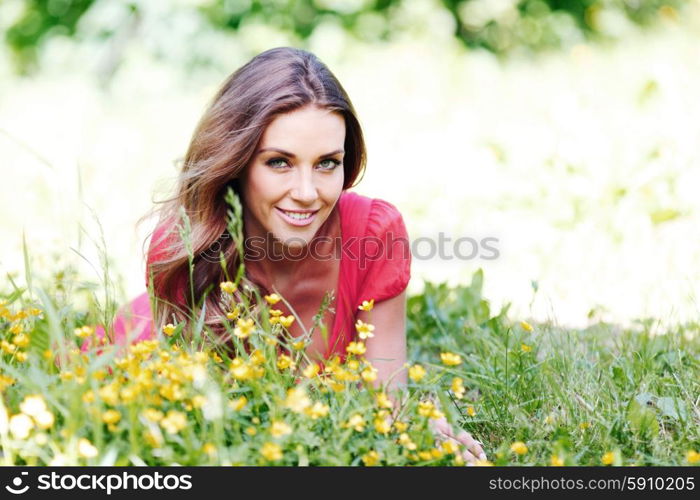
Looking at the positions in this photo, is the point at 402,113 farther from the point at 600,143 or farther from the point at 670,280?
the point at 670,280

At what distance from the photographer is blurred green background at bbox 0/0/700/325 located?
3799 millimetres

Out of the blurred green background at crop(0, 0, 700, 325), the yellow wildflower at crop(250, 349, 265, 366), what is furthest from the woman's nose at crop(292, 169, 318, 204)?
the yellow wildflower at crop(250, 349, 265, 366)

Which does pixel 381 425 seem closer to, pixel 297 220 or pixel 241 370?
pixel 241 370

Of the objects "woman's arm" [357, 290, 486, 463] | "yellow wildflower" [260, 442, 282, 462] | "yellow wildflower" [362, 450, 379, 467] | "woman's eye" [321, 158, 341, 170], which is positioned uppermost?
"woman's eye" [321, 158, 341, 170]

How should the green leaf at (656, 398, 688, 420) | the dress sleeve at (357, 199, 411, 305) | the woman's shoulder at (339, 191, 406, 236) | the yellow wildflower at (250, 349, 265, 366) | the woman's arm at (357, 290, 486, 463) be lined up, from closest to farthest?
the yellow wildflower at (250, 349, 265, 366) → the green leaf at (656, 398, 688, 420) → the woman's arm at (357, 290, 486, 463) → the dress sleeve at (357, 199, 411, 305) → the woman's shoulder at (339, 191, 406, 236)

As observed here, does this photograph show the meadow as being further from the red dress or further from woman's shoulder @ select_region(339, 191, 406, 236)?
woman's shoulder @ select_region(339, 191, 406, 236)

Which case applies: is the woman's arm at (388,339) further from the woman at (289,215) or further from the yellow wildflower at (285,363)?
the yellow wildflower at (285,363)

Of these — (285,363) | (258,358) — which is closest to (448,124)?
(285,363)

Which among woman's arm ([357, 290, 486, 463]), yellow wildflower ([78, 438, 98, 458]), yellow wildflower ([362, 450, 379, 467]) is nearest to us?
yellow wildflower ([78, 438, 98, 458])

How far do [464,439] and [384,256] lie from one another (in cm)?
93

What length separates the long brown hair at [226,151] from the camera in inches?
95.3

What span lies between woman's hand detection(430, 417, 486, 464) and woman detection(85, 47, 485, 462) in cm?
37
